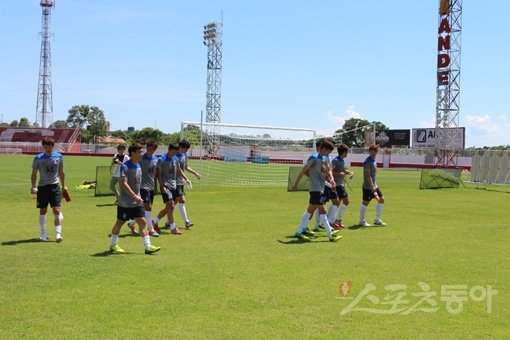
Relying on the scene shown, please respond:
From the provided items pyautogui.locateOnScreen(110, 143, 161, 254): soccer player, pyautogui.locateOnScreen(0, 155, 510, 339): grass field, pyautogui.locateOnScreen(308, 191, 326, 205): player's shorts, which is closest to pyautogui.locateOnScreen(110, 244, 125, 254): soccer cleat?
pyautogui.locateOnScreen(110, 143, 161, 254): soccer player

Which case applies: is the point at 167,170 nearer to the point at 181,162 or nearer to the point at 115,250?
the point at 181,162

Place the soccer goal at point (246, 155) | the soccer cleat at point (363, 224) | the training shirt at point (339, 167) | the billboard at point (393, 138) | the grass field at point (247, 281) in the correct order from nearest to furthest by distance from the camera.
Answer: the grass field at point (247, 281) < the training shirt at point (339, 167) < the soccer cleat at point (363, 224) < the soccer goal at point (246, 155) < the billboard at point (393, 138)

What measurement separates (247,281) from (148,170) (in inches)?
190

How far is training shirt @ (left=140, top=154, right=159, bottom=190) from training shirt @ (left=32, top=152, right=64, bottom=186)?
1686 mm

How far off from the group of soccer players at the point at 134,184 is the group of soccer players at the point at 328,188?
278cm

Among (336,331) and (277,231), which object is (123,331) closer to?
(336,331)

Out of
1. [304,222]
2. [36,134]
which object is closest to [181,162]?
[304,222]

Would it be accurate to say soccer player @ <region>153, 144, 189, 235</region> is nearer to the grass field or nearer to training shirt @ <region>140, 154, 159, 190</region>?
training shirt @ <region>140, 154, 159, 190</region>

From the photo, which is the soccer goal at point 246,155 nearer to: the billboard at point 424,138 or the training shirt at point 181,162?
the training shirt at point 181,162

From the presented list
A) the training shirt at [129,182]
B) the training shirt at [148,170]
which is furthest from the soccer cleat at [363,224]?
the training shirt at [129,182]

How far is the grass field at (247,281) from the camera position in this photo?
5855 millimetres

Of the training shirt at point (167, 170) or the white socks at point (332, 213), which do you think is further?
the white socks at point (332, 213)

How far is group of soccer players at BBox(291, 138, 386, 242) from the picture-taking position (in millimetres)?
11586

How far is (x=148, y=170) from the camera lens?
11797 mm
